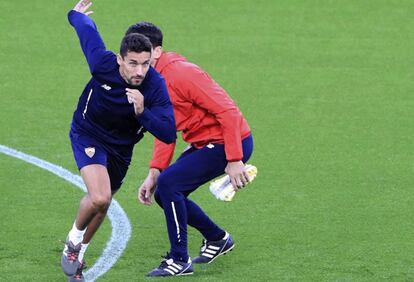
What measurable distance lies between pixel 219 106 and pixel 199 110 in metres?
0.26

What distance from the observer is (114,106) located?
30.2 ft

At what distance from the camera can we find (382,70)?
55.2 feet

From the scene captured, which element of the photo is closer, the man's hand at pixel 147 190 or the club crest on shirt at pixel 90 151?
the club crest on shirt at pixel 90 151

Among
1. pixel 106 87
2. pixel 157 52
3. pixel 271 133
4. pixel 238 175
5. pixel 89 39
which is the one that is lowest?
A: pixel 271 133

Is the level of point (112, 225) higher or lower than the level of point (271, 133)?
higher

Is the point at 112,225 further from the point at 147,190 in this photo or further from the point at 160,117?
the point at 160,117

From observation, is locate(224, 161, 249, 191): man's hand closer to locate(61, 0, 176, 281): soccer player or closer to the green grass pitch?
locate(61, 0, 176, 281): soccer player

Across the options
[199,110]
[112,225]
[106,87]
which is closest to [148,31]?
[106,87]

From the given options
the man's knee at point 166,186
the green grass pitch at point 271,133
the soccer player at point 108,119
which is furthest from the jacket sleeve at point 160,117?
the green grass pitch at point 271,133

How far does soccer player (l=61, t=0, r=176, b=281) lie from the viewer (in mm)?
8938

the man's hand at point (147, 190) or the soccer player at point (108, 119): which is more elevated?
the soccer player at point (108, 119)

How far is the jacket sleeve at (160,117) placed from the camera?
8.90 metres

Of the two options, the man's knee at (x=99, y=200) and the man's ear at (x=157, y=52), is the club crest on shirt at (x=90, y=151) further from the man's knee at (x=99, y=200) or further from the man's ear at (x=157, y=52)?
the man's ear at (x=157, y=52)

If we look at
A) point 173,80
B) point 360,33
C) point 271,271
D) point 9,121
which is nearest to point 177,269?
point 271,271
